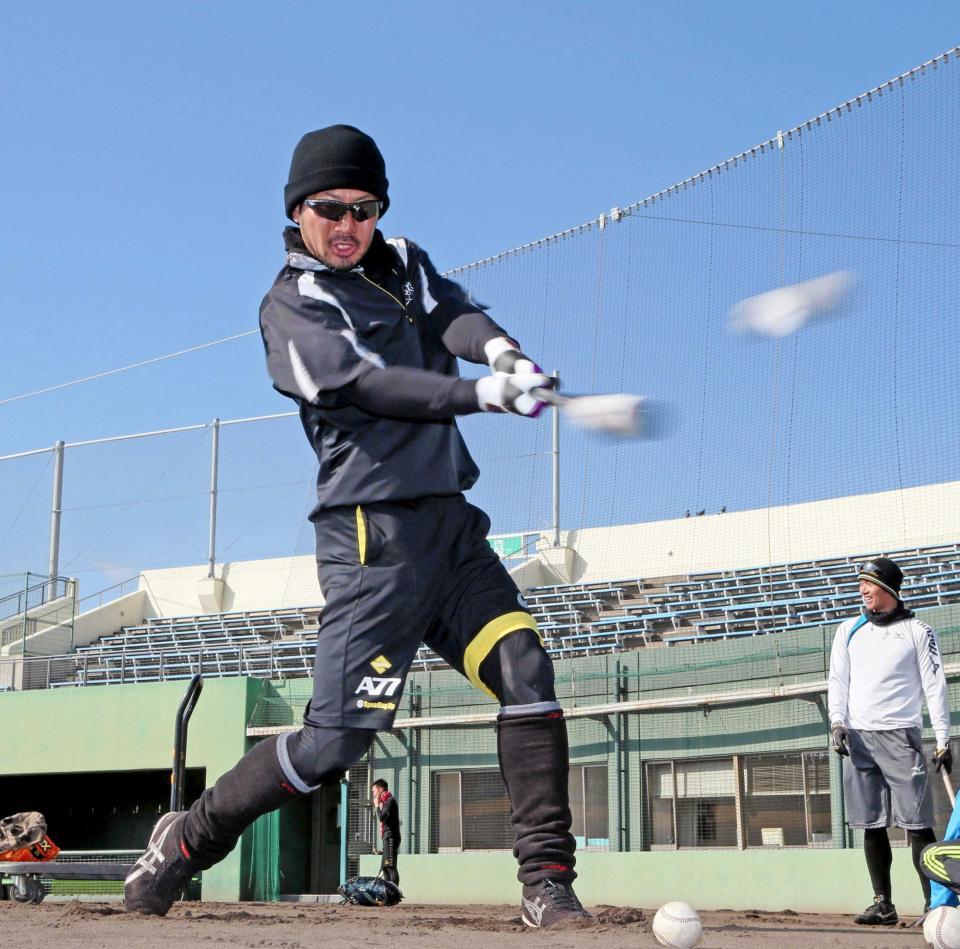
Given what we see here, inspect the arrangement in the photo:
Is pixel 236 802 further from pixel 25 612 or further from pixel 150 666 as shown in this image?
pixel 25 612

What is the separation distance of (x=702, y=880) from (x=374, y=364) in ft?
26.1

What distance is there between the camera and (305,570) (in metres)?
23.3

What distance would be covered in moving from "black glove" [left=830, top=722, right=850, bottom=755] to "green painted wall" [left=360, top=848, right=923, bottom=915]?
2.45 m

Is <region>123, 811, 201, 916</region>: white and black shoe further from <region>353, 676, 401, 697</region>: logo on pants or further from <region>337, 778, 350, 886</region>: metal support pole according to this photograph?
<region>337, 778, 350, 886</region>: metal support pole

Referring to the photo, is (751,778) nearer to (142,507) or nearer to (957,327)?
(957,327)

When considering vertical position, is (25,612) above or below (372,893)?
above

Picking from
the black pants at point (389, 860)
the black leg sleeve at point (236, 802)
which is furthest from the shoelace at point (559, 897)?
the black pants at point (389, 860)

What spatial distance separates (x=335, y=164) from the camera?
367 cm

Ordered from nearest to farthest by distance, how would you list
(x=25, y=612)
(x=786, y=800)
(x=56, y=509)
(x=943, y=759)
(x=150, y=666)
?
1. (x=943, y=759)
2. (x=786, y=800)
3. (x=150, y=666)
4. (x=25, y=612)
5. (x=56, y=509)

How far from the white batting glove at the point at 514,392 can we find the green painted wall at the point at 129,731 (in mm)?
13154

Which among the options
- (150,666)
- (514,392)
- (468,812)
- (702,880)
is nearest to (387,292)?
(514,392)

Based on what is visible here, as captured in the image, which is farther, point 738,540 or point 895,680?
point 738,540

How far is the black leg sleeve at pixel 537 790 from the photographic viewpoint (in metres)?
3.44

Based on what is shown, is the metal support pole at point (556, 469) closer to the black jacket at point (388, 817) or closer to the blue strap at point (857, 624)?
the black jacket at point (388, 817)
